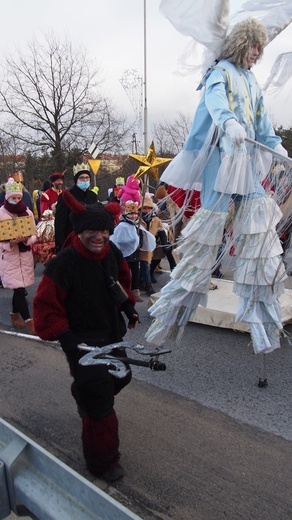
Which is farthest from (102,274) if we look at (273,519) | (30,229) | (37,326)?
(30,229)

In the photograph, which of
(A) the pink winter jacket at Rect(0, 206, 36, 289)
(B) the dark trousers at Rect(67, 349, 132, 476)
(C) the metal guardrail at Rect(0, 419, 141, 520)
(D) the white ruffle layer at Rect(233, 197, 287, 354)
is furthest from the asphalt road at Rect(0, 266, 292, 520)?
(C) the metal guardrail at Rect(0, 419, 141, 520)

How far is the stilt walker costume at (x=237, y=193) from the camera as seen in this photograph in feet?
9.38

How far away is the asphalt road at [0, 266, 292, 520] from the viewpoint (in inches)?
86.2

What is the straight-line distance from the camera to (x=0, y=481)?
4.17 feet

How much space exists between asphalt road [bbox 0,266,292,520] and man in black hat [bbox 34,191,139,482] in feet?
0.67

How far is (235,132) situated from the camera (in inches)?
103

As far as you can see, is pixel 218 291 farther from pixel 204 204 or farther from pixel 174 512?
pixel 174 512

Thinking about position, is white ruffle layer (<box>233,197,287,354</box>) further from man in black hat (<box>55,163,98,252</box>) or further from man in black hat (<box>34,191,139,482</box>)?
man in black hat (<box>55,163,98,252</box>)

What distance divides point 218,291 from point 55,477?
3981 mm

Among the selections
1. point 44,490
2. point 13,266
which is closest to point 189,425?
point 44,490

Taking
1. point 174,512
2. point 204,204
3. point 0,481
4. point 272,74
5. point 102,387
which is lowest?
point 174,512

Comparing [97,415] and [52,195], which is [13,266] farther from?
[97,415]

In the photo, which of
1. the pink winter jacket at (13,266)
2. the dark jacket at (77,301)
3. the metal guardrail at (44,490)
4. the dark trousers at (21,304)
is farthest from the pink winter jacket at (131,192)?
the metal guardrail at (44,490)

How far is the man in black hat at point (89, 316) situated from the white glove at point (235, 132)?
33.6 inches
